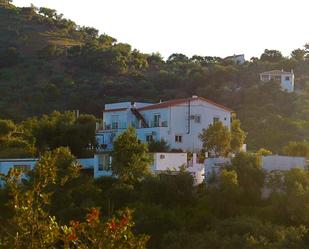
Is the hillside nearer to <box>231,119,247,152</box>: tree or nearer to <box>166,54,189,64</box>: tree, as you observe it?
<box>166,54,189,64</box>: tree

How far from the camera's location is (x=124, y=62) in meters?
83.6

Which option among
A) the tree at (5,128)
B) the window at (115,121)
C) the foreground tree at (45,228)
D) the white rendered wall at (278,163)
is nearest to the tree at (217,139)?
the white rendered wall at (278,163)

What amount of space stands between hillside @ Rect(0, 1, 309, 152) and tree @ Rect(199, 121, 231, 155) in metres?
7.98

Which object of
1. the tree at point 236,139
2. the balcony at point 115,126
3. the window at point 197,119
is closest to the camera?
the tree at point 236,139

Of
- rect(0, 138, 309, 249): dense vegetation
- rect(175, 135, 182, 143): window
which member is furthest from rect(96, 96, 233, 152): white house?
rect(0, 138, 309, 249): dense vegetation

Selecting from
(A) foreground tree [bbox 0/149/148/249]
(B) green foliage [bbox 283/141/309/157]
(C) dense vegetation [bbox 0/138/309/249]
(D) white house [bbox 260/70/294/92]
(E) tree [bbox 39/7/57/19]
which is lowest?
(C) dense vegetation [bbox 0/138/309/249]

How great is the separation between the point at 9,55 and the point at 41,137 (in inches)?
1951

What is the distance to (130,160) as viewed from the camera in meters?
34.2

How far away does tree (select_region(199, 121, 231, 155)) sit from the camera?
3822 cm

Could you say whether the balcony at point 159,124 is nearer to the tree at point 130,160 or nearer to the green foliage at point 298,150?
the tree at point 130,160

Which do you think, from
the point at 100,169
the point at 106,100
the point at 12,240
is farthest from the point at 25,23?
the point at 12,240

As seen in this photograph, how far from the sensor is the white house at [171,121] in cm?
4141

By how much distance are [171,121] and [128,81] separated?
3487 cm

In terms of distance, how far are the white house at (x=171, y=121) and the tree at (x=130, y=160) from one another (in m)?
5.72
